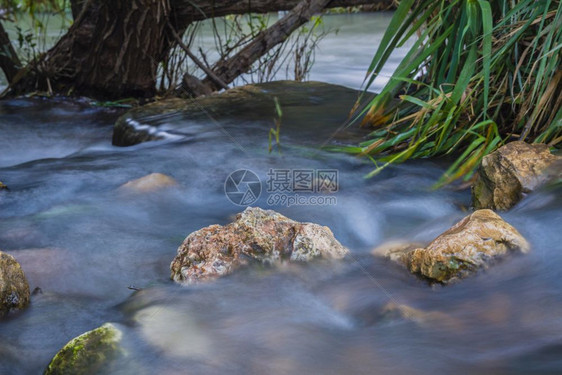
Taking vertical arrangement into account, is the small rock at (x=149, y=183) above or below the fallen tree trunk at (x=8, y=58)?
below

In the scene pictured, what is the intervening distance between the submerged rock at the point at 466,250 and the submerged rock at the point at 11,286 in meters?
1.21

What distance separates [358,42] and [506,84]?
7.08m

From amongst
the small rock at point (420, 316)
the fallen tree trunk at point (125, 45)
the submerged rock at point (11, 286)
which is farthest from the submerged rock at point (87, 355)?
the fallen tree trunk at point (125, 45)

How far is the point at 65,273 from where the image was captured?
2143 millimetres

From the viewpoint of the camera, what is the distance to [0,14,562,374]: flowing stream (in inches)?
63.2

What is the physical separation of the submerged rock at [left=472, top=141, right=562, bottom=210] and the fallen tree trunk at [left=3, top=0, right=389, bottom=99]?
2528mm

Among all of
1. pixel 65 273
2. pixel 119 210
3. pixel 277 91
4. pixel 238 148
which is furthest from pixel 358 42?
pixel 65 273

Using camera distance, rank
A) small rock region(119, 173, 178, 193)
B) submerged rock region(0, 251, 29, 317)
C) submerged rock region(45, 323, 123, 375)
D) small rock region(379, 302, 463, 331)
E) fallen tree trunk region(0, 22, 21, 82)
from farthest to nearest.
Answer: fallen tree trunk region(0, 22, 21, 82), small rock region(119, 173, 178, 193), submerged rock region(0, 251, 29, 317), small rock region(379, 302, 463, 331), submerged rock region(45, 323, 123, 375)

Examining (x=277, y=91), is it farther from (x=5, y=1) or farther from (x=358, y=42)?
(x=358, y=42)

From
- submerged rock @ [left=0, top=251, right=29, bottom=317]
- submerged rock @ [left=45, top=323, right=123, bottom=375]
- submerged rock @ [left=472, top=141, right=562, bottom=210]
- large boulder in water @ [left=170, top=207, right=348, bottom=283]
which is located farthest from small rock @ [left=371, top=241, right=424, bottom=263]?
submerged rock @ [left=0, top=251, right=29, bottom=317]

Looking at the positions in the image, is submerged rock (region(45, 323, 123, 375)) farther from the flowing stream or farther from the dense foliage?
the dense foliage

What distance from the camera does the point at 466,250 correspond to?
1890 millimetres

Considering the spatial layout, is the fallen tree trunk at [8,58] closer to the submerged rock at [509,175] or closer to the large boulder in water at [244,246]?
the large boulder in water at [244,246]

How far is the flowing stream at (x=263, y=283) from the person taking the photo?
5.26 feet
